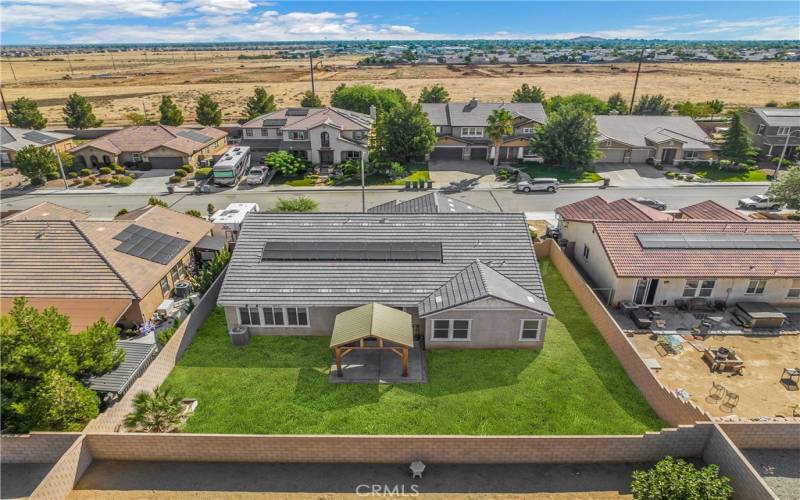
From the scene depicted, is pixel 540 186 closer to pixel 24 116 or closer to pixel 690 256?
pixel 690 256

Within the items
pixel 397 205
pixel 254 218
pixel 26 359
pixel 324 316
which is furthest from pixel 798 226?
pixel 26 359

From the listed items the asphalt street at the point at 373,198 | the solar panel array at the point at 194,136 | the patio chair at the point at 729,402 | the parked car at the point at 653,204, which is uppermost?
the solar panel array at the point at 194,136

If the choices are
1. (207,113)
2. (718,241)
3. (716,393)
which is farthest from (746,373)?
(207,113)

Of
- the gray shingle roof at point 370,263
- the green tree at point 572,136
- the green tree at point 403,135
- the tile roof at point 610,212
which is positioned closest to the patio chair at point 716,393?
the gray shingle roof at point 370,263

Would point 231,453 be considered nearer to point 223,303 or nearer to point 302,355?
point 302,355

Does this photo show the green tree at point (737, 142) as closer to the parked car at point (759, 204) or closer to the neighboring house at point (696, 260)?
the parked car at point (759, 204)


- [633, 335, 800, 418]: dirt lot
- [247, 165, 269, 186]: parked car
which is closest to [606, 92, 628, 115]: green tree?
[247, 165, 269, 186]: parked car

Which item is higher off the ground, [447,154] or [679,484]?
[447,154]
